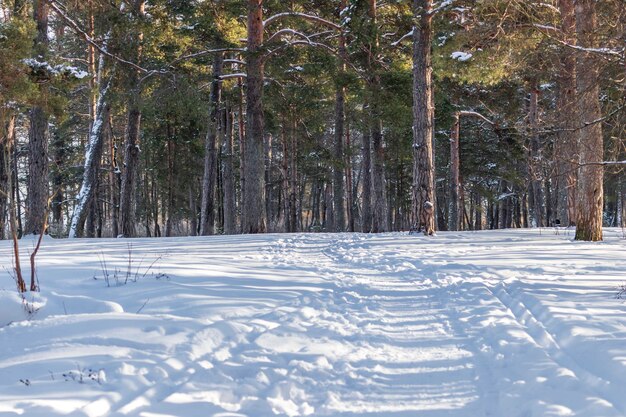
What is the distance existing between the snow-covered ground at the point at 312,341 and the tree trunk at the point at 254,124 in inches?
251

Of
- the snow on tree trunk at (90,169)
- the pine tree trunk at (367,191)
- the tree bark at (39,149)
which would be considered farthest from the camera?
the pine tree trunk at (367,191)

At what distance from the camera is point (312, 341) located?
3961mm

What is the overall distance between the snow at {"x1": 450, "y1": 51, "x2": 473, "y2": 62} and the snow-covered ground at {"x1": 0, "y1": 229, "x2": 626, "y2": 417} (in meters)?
6.37

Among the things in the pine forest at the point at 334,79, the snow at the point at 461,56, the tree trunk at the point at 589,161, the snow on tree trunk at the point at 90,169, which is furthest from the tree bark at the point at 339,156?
the tree trunk at the point at 589,161

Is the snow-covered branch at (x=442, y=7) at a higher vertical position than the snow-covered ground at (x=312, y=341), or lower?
higher

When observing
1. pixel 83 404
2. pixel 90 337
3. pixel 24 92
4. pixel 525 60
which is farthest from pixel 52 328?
pixel 525 60

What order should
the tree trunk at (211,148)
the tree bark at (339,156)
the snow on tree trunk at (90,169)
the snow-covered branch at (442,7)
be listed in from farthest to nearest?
the tree bark at (339,156), the tree trunk at (211,148), the snow on tree trunk at (90,169), the snow-covered branch at (442,7)

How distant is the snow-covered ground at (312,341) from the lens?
2.82m

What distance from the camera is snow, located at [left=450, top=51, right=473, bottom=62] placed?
1130 cm

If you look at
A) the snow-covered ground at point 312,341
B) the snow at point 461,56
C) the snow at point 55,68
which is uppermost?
the snow at point 461,56

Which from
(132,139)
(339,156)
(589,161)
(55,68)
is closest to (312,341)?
(55,68)

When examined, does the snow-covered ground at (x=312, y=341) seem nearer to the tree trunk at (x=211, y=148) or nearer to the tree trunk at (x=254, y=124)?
the tree trunk at (x=254, y=124)

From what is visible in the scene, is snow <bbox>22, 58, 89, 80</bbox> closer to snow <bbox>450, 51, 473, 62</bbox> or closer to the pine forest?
the pine forest

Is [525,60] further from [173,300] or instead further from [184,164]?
[184,164]
